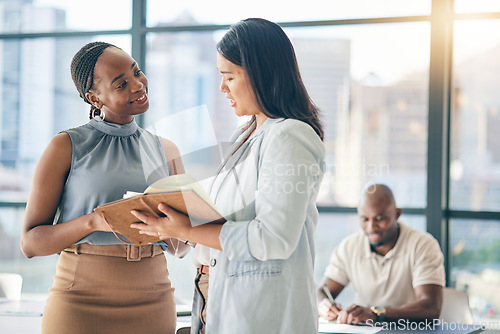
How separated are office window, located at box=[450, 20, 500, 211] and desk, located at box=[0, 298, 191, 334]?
2.48 metres

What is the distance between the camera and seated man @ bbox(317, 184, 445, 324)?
3238 millimetres

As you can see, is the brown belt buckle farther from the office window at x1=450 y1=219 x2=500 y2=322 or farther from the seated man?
the office window at x1=450 y1=219 x2=500 y2=322

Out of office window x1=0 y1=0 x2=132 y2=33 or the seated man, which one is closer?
the seated man

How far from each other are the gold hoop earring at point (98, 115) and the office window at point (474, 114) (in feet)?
10.3

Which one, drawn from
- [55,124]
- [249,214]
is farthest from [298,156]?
[55,124]

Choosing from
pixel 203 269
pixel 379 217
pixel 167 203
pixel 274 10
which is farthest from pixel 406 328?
pixel 274 10

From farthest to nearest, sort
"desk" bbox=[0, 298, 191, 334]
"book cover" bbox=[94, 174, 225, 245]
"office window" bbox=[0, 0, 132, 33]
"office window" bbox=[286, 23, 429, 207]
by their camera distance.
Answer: "office window" bbox=[0, 0, 132, 33] < "office window" bbox=[286, 23, 429, 207] < "desk" bbox=[0, 298, 191, 334] < "book cover" bbox=[94, 174, 225, 245]

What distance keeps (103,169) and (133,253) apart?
26cm

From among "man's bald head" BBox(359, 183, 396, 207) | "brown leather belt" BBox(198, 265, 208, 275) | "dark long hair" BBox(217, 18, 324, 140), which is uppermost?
"dark long hair" BBox(217, 18, 324, 140)

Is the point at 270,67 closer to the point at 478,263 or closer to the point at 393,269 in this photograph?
the point at 393,269

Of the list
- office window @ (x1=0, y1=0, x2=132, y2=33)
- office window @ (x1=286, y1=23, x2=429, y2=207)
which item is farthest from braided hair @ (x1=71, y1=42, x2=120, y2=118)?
office window @ (x1=0, y1=0, x2=132, y2=33)

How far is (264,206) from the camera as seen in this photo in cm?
132

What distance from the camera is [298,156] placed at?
1.32m

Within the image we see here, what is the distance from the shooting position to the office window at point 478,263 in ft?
13.5
